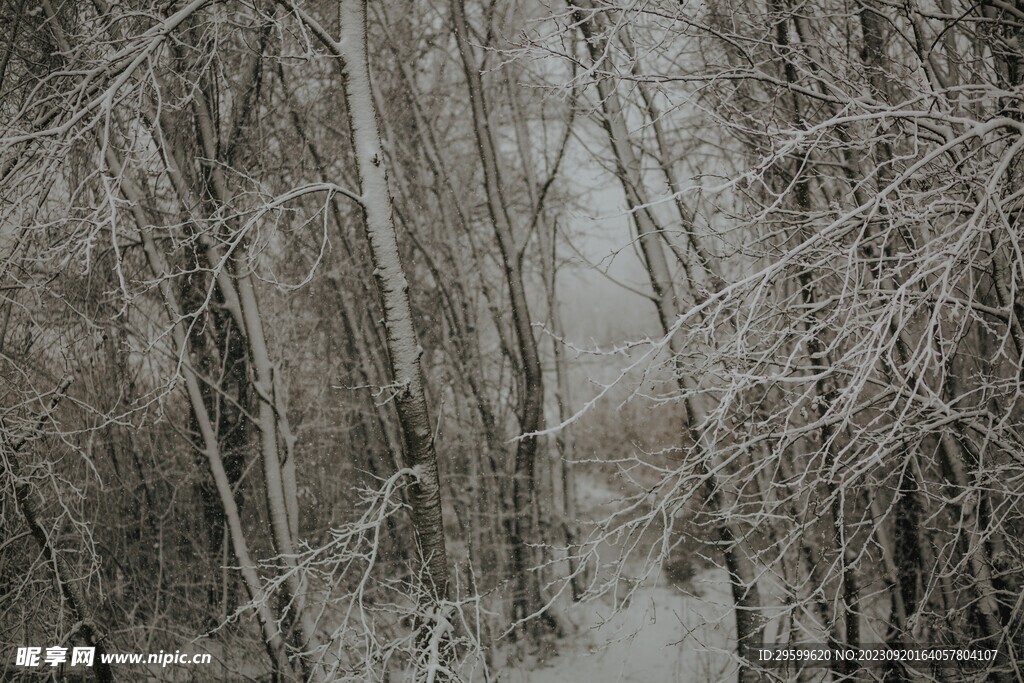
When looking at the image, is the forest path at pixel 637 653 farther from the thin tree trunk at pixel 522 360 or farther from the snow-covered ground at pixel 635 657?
the thin tree trunk at pixel 522 360

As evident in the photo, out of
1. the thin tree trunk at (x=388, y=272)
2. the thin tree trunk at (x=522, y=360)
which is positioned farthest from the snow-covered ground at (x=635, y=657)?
the thin tree trunk at (x=388, y=272)

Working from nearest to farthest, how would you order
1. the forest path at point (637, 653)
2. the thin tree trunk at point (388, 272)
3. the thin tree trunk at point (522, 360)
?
the thin tree trunk at point (388, 272) → the forest path at point (637, 653) → the thin tree trunk at point (522, 360)

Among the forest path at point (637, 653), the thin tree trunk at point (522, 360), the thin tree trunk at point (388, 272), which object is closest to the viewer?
the thin tree trunk at point (388, 272)

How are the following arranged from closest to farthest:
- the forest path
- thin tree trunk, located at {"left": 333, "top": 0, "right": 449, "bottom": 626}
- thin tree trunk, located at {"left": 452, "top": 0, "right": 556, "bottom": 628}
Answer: thin tree trunk, located at {"left": 333, "top": 0, "right": 449, "bottom": 626} → the forest path → thin tree trunk, located at {"left": 452, "top": 0, "right": 556, "bottom": 628}

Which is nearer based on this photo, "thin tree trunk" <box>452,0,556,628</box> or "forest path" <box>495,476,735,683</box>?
"forest path" <box>495,476,735,683</box>

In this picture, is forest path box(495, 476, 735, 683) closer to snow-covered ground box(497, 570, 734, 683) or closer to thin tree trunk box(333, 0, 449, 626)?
snow-covered ground box(497, 570, 734, 683)

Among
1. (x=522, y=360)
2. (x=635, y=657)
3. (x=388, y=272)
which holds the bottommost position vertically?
(x=635, y=657)

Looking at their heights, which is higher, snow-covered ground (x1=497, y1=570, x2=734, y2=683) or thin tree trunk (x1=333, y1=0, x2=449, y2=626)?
thin tree trunk (x1=333, y1=0, x2=449, y2=626)

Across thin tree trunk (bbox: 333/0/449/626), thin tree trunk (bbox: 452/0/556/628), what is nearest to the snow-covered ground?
thin tree trunk (bbox: 452/0/556/628)

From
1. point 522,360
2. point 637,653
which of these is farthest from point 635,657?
point 522,360

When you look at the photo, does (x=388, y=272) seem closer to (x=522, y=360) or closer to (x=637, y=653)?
(x=522, y=360)

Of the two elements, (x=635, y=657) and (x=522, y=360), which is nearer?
(x=635, y=657)

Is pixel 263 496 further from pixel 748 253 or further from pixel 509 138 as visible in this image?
pixel 748 253

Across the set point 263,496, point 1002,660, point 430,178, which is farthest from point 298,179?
point 1002,660
